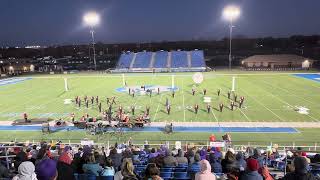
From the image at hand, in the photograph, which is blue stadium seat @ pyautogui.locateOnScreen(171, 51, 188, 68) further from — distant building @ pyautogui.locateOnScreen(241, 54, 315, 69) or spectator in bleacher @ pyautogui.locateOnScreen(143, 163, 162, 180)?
spectator in bleacher @ pyautogui.locateOnScreen(143, 163, 162, 180)

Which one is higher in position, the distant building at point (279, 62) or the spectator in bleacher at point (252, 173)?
the distant building at point (279, 62)

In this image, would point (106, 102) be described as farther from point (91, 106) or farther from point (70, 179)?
point (70, 179)

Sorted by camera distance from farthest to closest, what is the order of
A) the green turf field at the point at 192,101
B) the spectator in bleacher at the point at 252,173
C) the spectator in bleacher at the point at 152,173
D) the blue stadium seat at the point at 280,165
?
1. the green turf field at the point at 192,101
2. the blue stadium seat at the point at 280,165
3. the spectator in bleacher at the point at 252,173
4. the spectator in bleacher at the point at 152,173

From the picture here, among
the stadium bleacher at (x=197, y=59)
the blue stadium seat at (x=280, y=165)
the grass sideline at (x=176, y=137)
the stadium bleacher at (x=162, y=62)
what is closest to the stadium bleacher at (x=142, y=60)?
the stadium bleacher at (x=162, y=62)

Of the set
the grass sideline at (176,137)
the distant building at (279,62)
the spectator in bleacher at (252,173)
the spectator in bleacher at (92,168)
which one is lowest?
the grass sideline at (176,137)

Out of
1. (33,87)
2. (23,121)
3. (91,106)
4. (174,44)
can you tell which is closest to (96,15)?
(33,87)

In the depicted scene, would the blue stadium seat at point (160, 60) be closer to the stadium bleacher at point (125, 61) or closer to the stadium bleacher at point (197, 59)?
the stadium bleacher at point (125, 61)

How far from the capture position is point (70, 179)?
22.2 feet

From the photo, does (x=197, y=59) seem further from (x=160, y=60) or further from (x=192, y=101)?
(x=192, y=101)

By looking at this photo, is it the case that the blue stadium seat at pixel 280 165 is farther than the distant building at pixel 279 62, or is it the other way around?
the distant building at pixel 279 62

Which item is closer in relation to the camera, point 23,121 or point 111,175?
point 111,175

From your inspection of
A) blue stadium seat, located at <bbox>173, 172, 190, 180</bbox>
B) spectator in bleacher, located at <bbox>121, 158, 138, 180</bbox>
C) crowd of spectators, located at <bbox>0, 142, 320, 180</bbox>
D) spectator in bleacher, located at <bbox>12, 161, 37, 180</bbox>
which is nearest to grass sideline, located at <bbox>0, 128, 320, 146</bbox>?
crowd of spectators, located at <bbox>0, 142, 320, 180</bbox>

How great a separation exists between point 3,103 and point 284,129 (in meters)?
28.6

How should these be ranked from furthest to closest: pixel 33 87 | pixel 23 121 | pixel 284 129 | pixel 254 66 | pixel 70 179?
pixel 254 66, pixel 33 87, pixel 23 121, pixel 284 129, pixel 70 179
